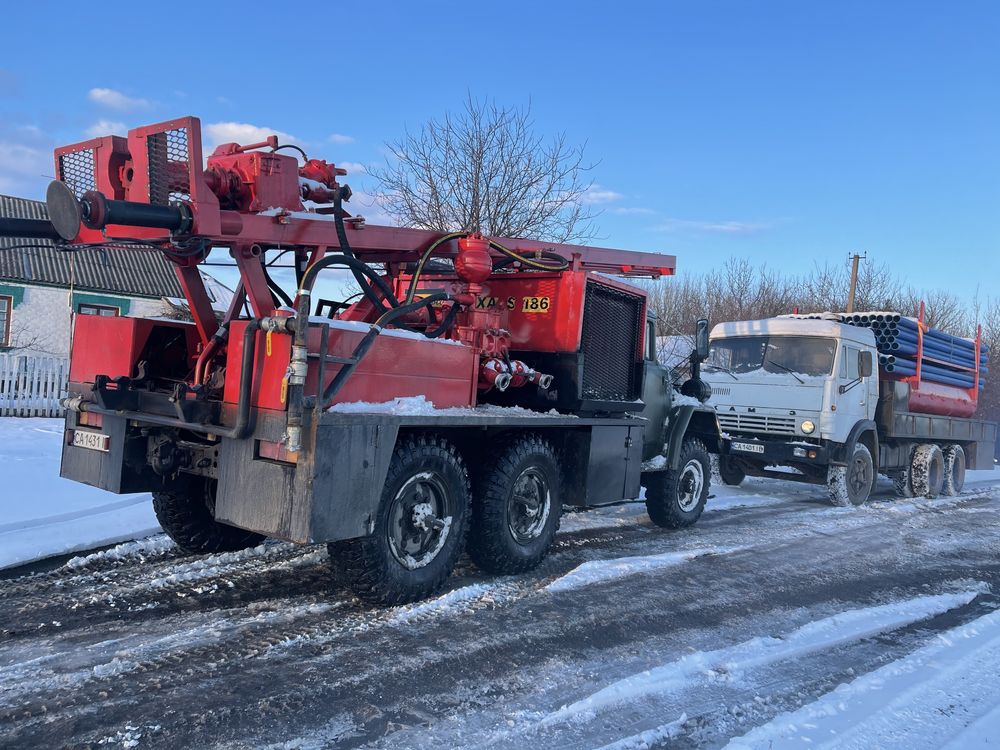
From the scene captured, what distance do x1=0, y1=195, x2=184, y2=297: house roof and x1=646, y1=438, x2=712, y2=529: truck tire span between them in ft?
70.0

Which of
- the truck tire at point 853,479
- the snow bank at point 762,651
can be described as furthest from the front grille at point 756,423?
the snow bank at point 762,651

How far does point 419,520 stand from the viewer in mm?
5289

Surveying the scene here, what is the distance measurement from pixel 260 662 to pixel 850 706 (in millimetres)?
3058

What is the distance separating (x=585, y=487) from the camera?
6824 mm

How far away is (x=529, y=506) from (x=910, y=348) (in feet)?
31.1

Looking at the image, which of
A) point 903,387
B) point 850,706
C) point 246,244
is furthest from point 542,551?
point 903,387

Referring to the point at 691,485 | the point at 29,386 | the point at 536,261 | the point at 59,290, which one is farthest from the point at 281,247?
the point at 59,290

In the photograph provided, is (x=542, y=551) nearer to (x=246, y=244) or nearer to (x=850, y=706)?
(x=850, y=706)

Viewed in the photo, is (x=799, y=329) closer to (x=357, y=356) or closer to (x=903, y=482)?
(x=903, y=482)

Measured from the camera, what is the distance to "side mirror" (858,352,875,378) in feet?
38.5

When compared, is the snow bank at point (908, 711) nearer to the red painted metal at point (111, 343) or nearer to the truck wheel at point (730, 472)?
the red painted metal at point (111, 343)

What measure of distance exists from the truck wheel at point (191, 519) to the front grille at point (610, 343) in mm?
3202

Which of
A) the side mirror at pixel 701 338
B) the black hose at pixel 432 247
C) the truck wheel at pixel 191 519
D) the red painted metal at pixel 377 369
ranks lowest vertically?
the truck wheel at pixel 191 519

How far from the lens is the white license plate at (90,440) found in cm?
545
